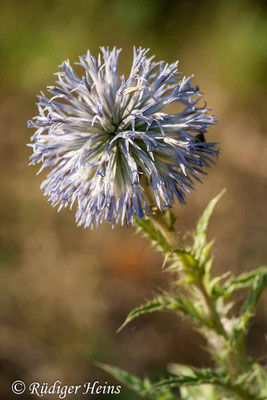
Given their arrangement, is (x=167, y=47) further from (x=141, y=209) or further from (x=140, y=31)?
(x=141, y=209)

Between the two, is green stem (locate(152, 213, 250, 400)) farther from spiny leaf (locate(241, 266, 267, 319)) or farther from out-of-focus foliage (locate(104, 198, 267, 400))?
spiny leaf (locate(241, 266, 267, 319))

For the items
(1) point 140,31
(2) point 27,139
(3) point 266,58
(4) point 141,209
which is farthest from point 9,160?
(4) point 141,209

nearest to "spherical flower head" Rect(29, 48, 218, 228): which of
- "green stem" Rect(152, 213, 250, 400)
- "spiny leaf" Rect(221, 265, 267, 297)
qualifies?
"green stem" Rect(152, 213, 250, 400)

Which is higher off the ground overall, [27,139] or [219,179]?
[27,139]

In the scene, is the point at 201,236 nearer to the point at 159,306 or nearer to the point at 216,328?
the point at 159,306

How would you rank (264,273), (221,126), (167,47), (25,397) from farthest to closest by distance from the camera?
(167,47) < (221,126) < (25,397) < (264,273)

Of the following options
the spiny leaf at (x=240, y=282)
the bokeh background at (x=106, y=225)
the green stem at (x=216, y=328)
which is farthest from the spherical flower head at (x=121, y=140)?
the bokeh background at (x=106, y=225)

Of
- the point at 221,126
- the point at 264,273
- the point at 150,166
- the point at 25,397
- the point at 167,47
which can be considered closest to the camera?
the point at 150,166
